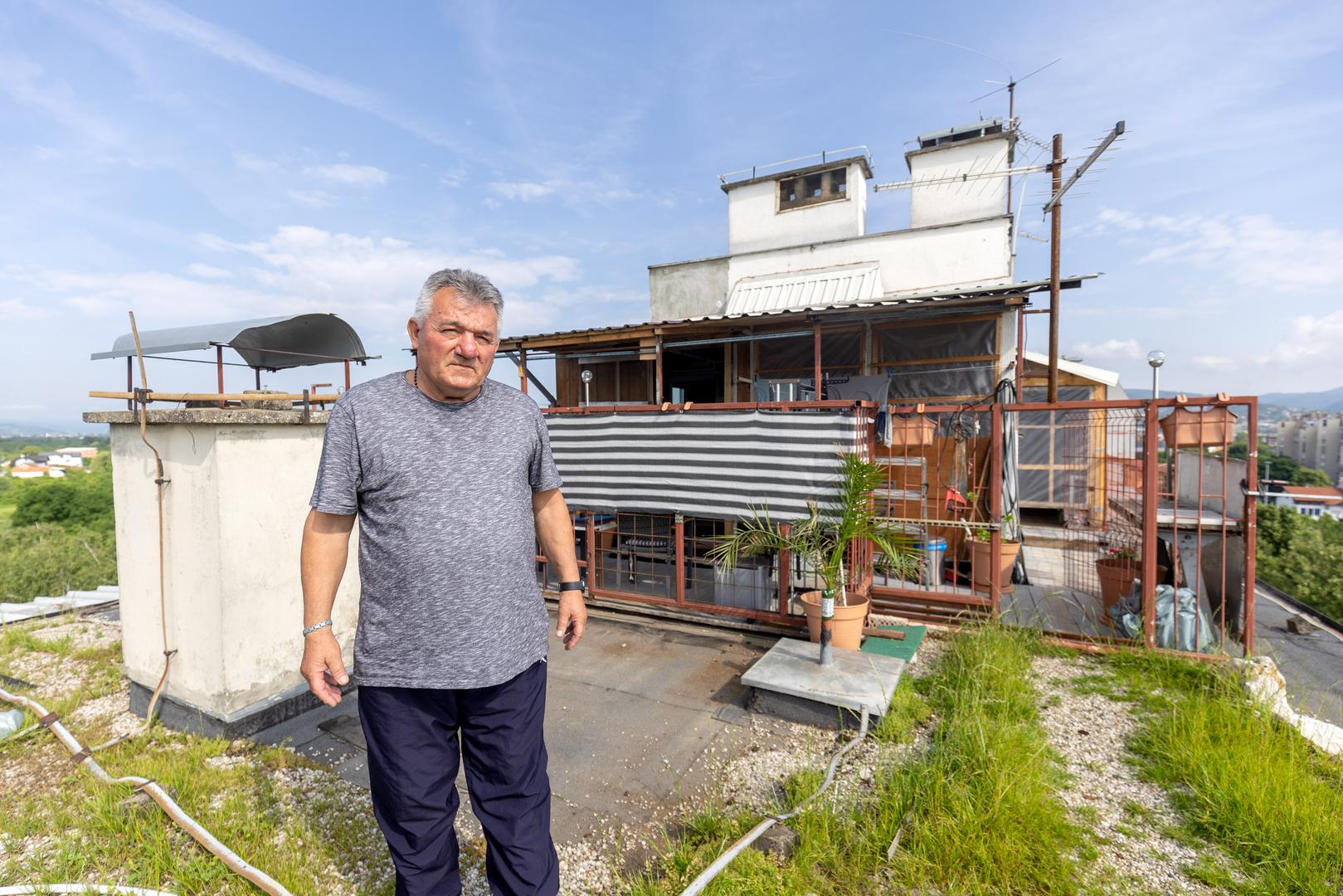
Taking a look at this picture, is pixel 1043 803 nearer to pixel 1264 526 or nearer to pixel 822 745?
pixel 822 745

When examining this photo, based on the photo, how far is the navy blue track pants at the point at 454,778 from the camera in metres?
1.96

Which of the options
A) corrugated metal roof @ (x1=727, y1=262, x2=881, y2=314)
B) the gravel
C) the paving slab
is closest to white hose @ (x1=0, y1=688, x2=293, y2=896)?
the paving slab

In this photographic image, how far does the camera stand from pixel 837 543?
15.2ft

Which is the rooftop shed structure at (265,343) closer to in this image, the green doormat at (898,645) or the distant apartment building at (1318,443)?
the green doormat at (898,645)

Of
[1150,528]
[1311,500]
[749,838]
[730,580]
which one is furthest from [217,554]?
[1311,500]

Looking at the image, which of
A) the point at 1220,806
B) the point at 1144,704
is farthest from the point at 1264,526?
the point at 1220,806

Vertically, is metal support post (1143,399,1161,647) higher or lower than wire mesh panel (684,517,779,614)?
higher

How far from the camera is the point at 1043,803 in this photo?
295 cm

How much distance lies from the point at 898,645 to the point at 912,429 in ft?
7.05

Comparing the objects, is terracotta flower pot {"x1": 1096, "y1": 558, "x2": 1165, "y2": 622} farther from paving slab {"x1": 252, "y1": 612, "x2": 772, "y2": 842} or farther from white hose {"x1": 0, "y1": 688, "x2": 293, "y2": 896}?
white hose {"x1": 0, "y1": 688, "x2": 293, "y2": 896}

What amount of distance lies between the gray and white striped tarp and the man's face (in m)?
3.13

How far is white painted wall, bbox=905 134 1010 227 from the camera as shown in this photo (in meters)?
11.8

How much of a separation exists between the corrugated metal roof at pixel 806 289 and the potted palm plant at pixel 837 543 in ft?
17.8

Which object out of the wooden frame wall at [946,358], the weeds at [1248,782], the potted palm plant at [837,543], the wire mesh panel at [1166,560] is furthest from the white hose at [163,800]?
the wooden frame wall at [946,358]
